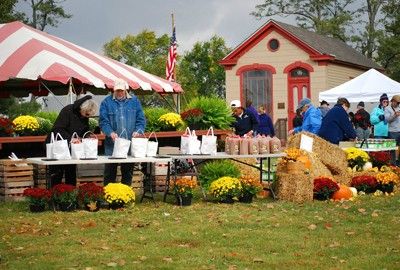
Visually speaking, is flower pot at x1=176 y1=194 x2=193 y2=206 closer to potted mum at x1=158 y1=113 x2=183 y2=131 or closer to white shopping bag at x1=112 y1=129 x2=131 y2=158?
white shopping bag at x1=112 y1=129 x2=131 y2=158

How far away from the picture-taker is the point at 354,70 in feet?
139

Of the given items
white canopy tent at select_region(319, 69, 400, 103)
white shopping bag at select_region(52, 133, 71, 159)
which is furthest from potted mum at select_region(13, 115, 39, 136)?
white canopy tent at select_region(319, 69, 400, 103)

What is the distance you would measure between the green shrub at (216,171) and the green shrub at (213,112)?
188cm

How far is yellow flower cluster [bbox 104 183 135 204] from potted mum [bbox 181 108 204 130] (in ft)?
15.0

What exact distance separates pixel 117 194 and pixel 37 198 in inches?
44.8

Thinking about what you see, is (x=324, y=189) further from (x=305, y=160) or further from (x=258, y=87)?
(x=258, y=87)

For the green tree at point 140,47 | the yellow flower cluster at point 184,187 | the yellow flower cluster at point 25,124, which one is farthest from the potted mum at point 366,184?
the green tree at point 140,47

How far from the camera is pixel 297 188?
1398 centimetres

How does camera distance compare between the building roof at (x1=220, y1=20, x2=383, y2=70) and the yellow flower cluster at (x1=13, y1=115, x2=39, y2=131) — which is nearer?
the yellow flower cluster at (x1=13, y1=115, x2=39, y2=131)

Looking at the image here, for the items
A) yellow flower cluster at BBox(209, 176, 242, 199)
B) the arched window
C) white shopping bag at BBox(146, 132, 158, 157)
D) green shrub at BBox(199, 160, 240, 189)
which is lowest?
yellow flower cluster at BBox(209, 176, 242, 199)

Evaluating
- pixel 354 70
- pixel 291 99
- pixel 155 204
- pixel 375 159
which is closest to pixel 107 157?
pixel 155 204

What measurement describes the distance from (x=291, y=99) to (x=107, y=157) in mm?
25451

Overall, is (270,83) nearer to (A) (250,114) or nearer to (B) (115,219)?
(A) (250,114)

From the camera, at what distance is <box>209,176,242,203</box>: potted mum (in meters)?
13.6
